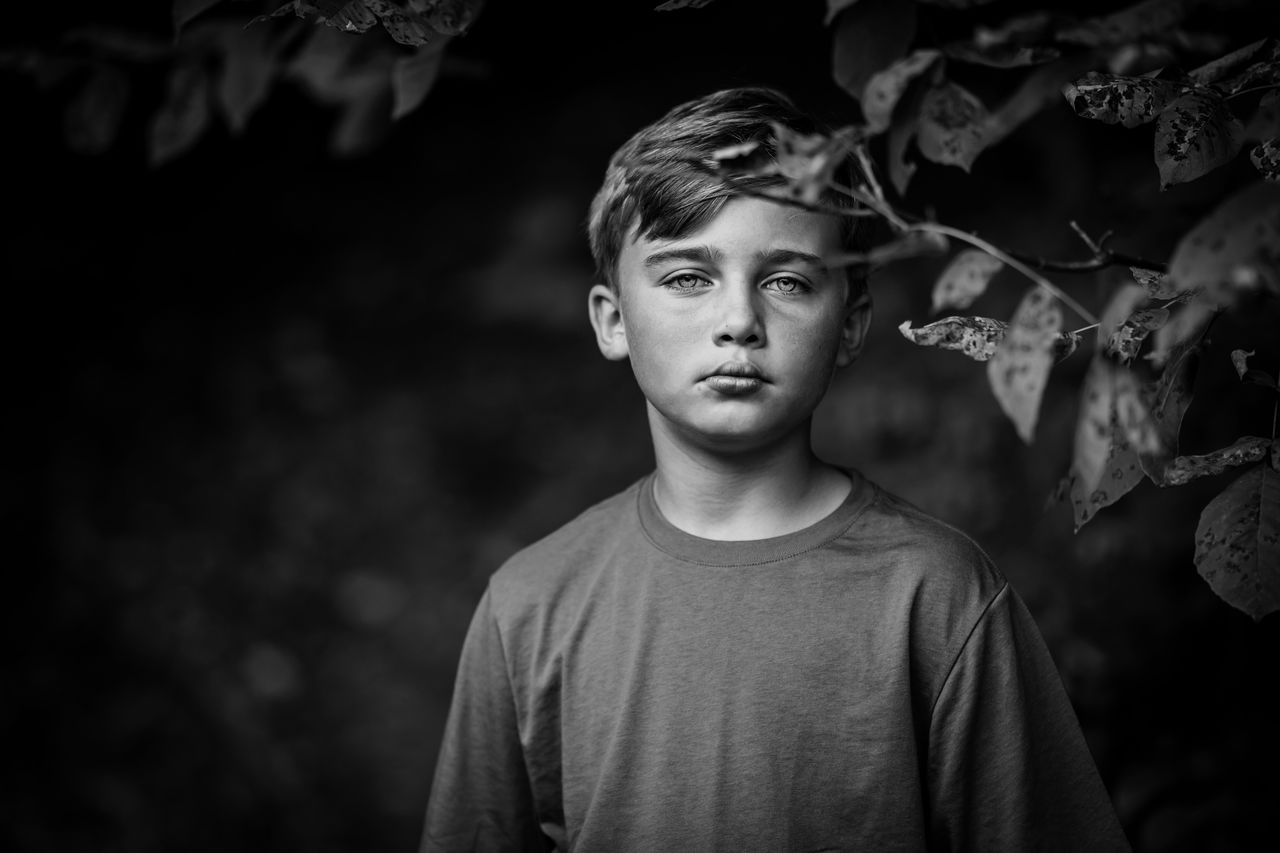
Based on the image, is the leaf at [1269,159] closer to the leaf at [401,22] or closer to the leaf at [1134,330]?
the leaf at [1134,330]

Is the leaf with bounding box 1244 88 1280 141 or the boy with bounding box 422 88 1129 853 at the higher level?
the leaf with bounding box 1244 88 1280 141

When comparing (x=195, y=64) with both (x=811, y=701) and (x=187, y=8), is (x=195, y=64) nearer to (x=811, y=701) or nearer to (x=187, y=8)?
(x=187, y=8)

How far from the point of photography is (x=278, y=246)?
326 cm

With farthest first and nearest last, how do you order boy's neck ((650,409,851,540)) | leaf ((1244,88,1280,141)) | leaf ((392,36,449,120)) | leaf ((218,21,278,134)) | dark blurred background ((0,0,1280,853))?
dark blurred background ((0,0,1280,853)) < leaf ((218,21,278,134)) < leaf ((392,36,449,120)) < boy's neck ((650,409,851,540)) < leaf ((1244,88,1280,141))

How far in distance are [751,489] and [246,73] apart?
1102 millimetres

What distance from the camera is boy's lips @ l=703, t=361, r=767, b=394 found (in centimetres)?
136

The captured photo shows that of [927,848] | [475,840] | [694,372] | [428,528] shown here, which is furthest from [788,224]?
[428,528]

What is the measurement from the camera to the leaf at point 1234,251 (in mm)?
855

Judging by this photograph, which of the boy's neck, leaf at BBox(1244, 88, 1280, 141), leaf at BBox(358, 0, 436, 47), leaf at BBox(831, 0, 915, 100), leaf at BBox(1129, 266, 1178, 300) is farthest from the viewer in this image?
the boy's neck

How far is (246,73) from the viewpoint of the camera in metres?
1.96

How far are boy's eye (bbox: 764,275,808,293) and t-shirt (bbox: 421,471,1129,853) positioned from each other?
0.28 meters

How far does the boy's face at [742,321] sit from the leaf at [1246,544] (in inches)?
17.8

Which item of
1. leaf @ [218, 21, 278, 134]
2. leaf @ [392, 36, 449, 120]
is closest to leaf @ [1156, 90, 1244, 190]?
leaf @ [392, 36, 449, 120]

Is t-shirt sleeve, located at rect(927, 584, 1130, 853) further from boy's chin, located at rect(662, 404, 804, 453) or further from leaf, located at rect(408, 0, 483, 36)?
leaf, located at rect(408, 0, 483, 36)
